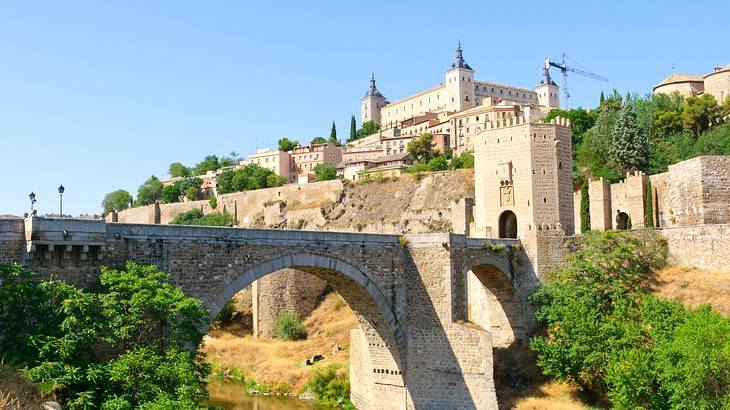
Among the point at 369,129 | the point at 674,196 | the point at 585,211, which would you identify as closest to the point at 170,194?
the point at 369,129

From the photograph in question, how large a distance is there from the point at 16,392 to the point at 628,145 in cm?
4565

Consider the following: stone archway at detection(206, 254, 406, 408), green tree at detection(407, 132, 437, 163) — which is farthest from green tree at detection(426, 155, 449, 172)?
stone archway at detection(206, 254, 406, 408)

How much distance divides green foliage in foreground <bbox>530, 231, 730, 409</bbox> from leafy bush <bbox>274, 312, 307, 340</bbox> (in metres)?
13.6

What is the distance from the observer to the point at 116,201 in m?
115

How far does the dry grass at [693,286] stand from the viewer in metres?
28.3

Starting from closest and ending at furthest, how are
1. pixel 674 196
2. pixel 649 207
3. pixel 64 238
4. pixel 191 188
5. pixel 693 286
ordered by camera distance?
1. pixel 64 238
2. pixel 693 286
3. pixel 674 196
4. pixel 649 207
5. pixel 191 188

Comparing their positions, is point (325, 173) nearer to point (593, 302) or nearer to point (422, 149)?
point (422, 149)

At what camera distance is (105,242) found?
17297 mm

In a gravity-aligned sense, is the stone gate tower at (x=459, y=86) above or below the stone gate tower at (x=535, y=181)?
above

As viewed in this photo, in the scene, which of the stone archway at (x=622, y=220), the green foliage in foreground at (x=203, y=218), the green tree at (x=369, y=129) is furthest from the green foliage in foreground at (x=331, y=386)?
the green tree at (x=369, y=129)

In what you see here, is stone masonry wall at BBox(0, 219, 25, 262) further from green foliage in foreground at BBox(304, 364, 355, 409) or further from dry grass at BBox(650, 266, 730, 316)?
dry grass at BBox(650, 266, 730, 316)

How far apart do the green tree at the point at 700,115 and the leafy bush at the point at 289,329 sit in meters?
34.6

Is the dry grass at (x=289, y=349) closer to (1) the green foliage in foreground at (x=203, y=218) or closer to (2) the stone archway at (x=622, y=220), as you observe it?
(2) the stone archway at (x=622, y=220)

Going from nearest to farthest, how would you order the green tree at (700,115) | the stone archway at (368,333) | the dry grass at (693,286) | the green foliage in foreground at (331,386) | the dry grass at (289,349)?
the stone archway at (368,333) < the dry grass at (693,286) < the green foliage in foreground at (331,386) < the dry grass at (289,349) < the green tree at (700,115)
